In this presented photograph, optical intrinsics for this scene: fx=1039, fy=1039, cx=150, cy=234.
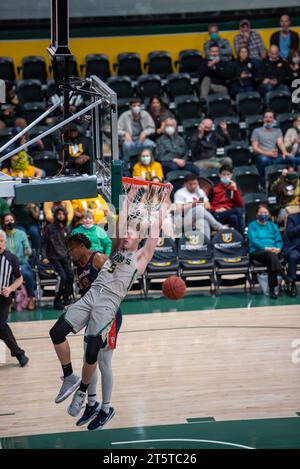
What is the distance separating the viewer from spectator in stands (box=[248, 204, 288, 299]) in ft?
55.5

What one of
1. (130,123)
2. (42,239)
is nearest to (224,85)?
(130,123)

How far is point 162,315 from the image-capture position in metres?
16.2

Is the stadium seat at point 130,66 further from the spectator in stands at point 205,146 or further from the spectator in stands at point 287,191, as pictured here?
the spectator in stands at point 287,191

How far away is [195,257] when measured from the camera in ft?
56.5

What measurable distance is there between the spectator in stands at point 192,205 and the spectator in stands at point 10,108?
399 centimetres

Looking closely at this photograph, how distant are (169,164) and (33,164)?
7.95 feet

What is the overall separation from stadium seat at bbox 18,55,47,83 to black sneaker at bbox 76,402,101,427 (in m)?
11.5

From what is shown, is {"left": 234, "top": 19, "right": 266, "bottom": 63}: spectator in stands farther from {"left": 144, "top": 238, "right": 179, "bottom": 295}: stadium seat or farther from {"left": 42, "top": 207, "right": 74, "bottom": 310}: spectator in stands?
{"left": 42, "top": 207, "right": 74, "bottom": 310}: spectator in stands

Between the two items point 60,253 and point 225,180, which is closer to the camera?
point 60,253

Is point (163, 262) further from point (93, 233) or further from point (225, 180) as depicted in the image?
point (225, 180)

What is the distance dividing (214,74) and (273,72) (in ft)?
4.02

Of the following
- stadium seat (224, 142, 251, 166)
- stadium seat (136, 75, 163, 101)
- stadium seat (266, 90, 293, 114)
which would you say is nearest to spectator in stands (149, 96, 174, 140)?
stadium seat (136, 75, 163, 101)

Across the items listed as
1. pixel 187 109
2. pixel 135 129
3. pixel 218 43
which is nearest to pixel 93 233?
pixel 135 129

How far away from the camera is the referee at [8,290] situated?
1373cm
